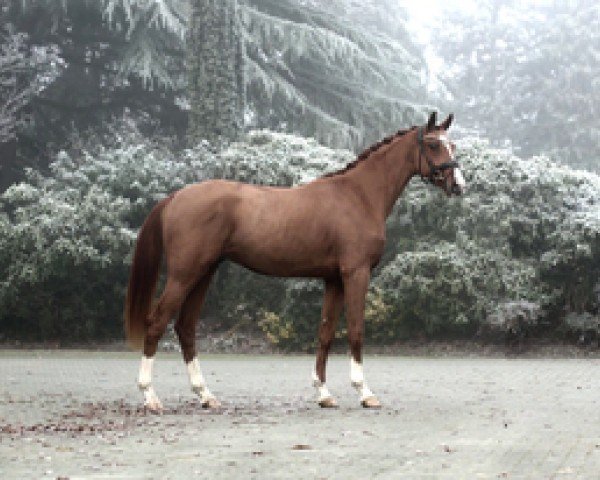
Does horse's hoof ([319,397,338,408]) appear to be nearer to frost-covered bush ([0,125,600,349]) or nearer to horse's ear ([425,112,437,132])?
horse's ear ([425,112,437,132])

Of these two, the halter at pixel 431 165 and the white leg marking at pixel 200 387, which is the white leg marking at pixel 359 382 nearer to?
the white leg marking at pixel 200 387

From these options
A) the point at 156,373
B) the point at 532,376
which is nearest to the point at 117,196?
the point at 156,373

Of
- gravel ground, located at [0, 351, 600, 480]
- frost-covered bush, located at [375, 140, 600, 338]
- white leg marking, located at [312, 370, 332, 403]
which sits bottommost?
gravel ground, located at [0, 351, 600, 480]

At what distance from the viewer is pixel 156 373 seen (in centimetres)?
1278

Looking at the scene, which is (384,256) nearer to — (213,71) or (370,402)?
(213,71)

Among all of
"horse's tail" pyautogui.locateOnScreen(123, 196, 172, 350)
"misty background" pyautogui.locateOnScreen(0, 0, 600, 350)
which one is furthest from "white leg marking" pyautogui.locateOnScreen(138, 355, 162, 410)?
"misty background" pyautogui.locateOnScreen(0, 0, 600, 350)

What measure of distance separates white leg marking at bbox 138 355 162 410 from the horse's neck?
2445 mm

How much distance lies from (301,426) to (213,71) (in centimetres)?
1460

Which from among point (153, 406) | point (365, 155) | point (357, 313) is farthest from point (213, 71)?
point (153, 406)

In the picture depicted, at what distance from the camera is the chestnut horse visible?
28.7 feet

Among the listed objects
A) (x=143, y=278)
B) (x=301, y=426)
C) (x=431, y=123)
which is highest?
(x=431, y=123)

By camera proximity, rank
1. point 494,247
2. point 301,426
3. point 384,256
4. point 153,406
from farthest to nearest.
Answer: point 384,256
point 494,247
point 153,406
point 301,426

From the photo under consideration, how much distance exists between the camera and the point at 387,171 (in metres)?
9.41

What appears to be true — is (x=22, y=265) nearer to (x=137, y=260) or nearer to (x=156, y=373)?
(x=156, y=373)
